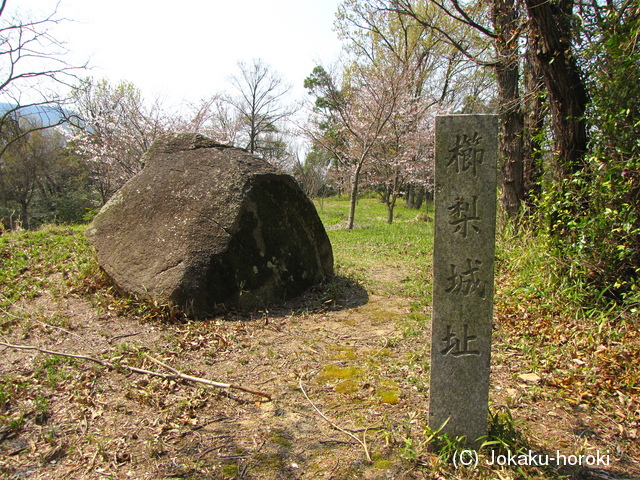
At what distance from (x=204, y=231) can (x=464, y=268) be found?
3.27 m

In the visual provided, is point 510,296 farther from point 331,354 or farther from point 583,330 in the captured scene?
point 331,354

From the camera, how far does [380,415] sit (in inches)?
119

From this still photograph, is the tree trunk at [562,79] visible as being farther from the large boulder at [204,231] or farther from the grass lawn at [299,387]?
the large boulder at [204,231]

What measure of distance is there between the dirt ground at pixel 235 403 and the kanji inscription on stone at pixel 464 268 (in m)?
0.41

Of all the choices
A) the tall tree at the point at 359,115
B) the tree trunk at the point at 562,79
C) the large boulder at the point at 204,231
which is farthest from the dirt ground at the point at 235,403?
the tall tree at the point at 359,115

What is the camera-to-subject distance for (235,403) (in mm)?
3162

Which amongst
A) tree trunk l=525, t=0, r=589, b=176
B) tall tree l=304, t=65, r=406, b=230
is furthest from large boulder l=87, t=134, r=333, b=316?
tall tree l=304, t=65, r=406, b=230

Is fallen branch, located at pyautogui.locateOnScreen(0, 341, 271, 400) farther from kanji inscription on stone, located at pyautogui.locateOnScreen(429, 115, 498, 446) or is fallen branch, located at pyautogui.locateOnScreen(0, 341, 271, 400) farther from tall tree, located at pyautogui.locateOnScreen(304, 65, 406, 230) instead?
tall tree, located at pyautogui.locateOnScreen(304, 65, 406, 230)

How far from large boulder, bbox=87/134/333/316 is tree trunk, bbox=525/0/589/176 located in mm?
3525

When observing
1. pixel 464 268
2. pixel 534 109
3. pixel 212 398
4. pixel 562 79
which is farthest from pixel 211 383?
pixel 534 109

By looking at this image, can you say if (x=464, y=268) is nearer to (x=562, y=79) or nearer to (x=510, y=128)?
(x=562, y=79)

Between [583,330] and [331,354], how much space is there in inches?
97.5

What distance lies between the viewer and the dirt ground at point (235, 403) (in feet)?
8.18

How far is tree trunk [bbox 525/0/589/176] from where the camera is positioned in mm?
4984
